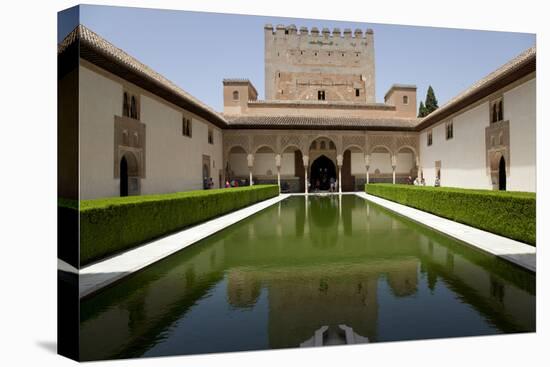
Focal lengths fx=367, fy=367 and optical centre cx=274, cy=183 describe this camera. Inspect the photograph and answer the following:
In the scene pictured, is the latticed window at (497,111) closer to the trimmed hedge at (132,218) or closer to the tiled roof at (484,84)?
the tiled roof at (484,84)

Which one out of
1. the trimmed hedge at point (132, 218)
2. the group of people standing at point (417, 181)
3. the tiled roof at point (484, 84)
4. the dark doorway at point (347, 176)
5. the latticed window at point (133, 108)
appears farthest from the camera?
the dark doorway at point (347, 176)

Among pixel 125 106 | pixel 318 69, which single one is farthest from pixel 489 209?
pixel 318 69

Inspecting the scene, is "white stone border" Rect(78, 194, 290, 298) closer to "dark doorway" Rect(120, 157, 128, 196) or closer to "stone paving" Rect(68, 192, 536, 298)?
"stone paving" Rect(68, 192, 536, 298)

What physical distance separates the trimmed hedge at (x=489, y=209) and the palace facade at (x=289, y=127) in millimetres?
585

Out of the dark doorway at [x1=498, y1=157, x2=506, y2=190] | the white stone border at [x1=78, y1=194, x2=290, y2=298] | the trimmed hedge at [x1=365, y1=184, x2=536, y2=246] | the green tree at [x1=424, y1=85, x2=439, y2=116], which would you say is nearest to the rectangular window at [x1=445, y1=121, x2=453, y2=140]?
A: the dark doorway at [x1=498, y1=157, x2=506, y2=190]

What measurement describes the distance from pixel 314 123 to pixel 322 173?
6.77 metres

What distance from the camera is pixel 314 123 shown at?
23797 mm

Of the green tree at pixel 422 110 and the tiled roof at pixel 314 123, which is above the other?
the green tree at pixel 422 110

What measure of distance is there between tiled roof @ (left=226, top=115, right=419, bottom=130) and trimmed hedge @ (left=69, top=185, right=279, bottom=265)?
13.0 meters

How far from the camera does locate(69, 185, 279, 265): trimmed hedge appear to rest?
16.1ft

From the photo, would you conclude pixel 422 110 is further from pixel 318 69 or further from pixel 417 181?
pixel 417 181

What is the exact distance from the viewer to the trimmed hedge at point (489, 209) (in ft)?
19.9

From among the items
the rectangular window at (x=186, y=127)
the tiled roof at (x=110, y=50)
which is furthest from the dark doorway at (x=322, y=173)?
the rectangular window at (x=186, y=127)

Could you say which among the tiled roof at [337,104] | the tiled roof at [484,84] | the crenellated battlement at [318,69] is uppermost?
the crenellated battlement at [318,69]
